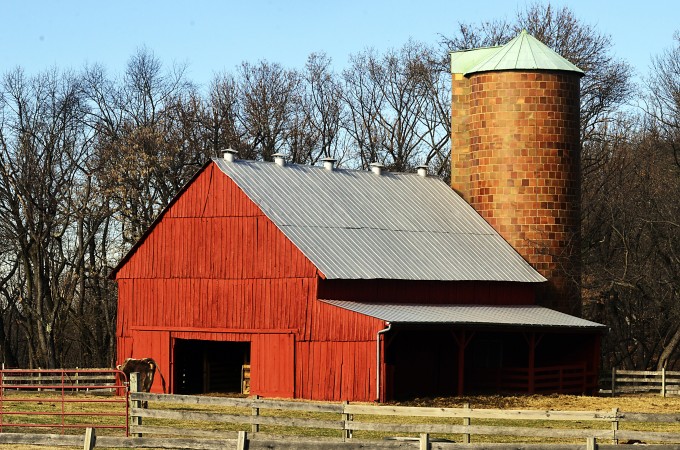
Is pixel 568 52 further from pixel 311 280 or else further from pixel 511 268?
pixel 311 280

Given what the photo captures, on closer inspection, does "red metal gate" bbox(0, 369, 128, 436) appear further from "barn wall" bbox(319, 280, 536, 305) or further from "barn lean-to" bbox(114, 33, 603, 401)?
"barn wall" bbox(319, 280, 536, 305)

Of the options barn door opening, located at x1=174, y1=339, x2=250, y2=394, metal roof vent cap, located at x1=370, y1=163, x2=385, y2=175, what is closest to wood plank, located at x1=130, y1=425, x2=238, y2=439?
barn door opening, located at x1=174, y1=339, x2=250, y2=394

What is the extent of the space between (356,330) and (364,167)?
34.9 meters

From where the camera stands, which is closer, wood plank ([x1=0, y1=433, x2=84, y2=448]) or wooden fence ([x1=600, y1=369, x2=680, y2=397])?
wood plank ([x1=0, y1=433, x2=84, y2=448])

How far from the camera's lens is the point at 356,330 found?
37.6 metres

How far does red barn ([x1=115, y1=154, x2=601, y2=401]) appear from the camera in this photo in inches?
1512

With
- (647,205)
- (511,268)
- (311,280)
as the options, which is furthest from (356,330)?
(647,205)

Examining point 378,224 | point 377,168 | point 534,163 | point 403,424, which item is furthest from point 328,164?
point 403,424

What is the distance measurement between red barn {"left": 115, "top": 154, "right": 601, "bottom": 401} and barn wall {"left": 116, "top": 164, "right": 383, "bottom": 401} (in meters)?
0.04

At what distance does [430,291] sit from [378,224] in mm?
2928

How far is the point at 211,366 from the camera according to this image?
43.4 metres

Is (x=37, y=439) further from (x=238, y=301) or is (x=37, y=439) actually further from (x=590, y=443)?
(x=238, y=301)

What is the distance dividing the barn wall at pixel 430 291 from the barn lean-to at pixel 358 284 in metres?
0.05

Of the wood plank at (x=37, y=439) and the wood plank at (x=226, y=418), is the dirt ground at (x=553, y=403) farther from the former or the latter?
the wood plank at (x=37, y=439)
